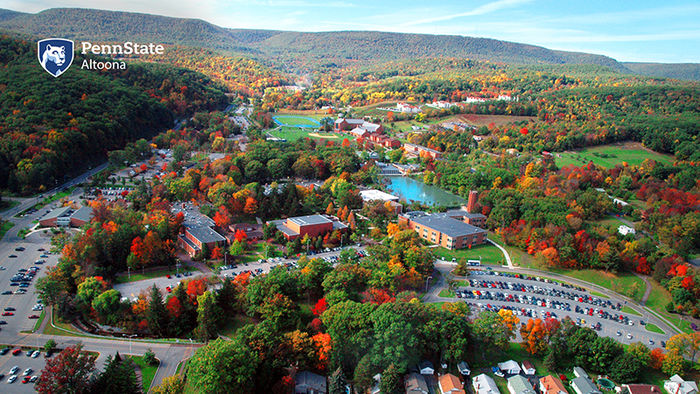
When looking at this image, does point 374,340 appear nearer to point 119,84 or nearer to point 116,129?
point 116,129

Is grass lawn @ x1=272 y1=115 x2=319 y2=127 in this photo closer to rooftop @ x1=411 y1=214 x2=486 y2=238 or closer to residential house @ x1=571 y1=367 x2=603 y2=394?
rooftop @ x1=411 y1=214 x2=486 y2=238

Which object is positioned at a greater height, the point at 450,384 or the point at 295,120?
the point at 295,120

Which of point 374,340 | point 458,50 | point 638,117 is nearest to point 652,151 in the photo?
point 638,117

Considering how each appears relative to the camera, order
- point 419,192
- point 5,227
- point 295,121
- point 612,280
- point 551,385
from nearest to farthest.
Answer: point 551,385, point 612,280, point 5,227, point 419,192, point 295,121

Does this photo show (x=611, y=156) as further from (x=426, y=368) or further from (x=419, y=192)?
(x=426, y=368)

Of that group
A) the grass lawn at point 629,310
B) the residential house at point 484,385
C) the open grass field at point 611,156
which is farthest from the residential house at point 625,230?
the residential house at point 484,385

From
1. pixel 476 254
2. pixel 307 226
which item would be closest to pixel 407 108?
pixel 476 254
